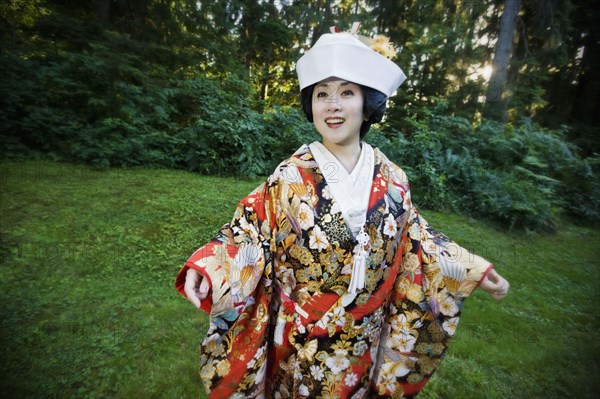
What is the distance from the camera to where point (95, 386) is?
1.96 metres

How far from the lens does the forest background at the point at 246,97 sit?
548 cm

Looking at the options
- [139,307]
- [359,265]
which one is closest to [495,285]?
[359,265]

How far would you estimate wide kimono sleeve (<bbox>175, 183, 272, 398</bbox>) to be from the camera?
1.11m

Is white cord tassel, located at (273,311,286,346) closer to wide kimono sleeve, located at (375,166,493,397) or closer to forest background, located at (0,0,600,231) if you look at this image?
wide kimono sleeve, located at (375,166,493,397)

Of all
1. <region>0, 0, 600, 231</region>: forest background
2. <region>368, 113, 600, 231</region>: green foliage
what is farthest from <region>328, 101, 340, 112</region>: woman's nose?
<region>368, 113, 600, 231</region>: green foliage

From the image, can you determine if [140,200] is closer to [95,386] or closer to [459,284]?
[95,386]

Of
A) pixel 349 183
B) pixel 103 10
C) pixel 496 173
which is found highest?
pixel 103 10

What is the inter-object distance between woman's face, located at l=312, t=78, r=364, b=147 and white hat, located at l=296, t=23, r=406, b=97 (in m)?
0.04

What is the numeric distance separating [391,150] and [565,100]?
13.3m

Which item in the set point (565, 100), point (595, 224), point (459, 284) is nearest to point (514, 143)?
point (595, 224)

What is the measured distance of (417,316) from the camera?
1443 mm

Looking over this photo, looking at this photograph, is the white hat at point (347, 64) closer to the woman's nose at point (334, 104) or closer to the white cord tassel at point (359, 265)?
the woman's nose at point (334, 104)

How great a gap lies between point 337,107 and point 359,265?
2.13 ft

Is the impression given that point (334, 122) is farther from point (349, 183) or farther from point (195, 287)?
point (195, 287)
